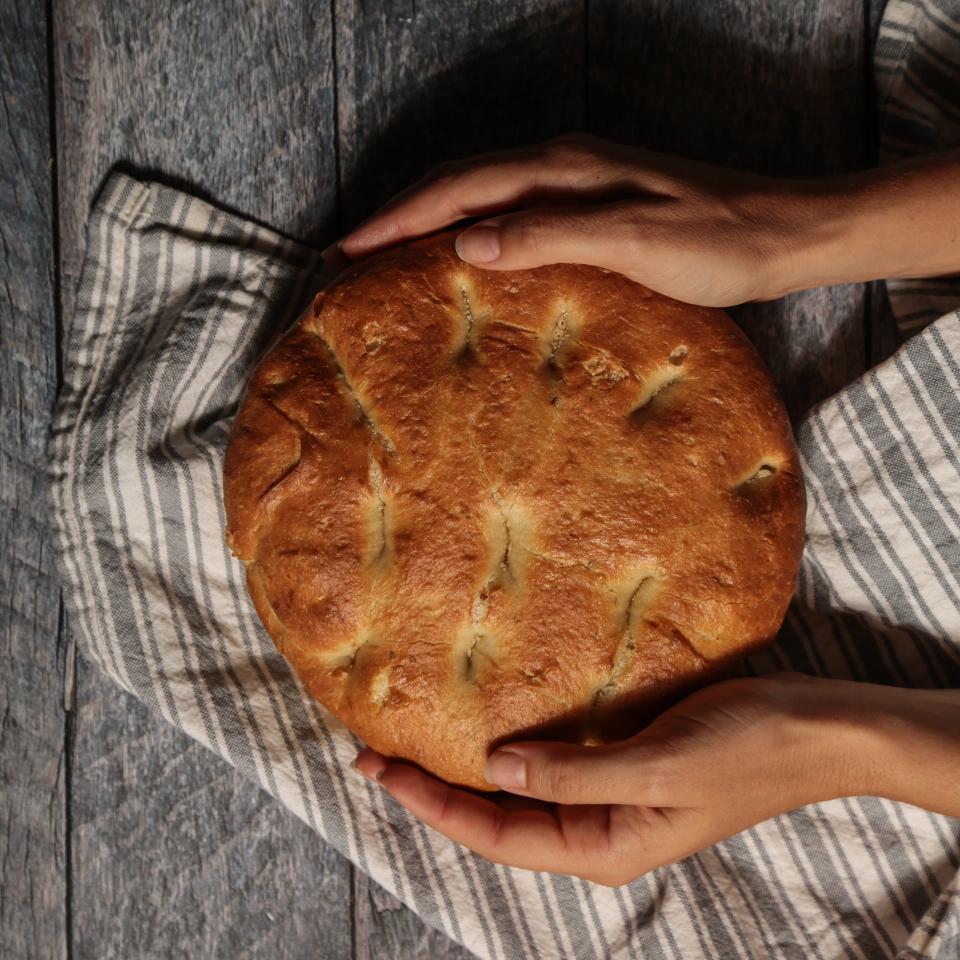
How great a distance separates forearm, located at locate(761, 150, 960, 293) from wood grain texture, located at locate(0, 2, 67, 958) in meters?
0.99

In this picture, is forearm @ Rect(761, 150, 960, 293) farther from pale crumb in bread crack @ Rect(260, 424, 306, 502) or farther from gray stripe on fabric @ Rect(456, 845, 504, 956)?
gray stripe on fabric @ Rect(456, 845, 504, 956)

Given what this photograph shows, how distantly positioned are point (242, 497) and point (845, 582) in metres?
0.77

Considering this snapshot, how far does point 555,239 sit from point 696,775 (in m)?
0.57

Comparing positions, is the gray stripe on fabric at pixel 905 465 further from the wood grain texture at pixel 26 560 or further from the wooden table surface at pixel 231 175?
the wood grain texture at pixel 26 560

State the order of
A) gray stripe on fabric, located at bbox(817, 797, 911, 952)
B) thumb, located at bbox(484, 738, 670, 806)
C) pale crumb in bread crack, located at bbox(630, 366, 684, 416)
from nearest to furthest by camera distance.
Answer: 1. thumb, located at bbox(484, 738, 670, 806)
2. pale crumb in bread crack, located at bbox(630, 366, 684, 416)
3. gray stripe on fabric, located at bbox(817, 797, 911, 952)

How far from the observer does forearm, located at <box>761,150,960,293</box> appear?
111 cm

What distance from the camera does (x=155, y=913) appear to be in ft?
4.22

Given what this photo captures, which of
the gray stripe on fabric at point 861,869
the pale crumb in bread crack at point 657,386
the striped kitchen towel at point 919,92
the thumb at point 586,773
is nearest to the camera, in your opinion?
the thumb at point 586,773

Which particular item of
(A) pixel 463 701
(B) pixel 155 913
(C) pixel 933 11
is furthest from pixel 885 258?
(B) pixel 155 913

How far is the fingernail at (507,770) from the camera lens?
935mm

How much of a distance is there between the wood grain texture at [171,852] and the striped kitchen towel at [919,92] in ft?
3.67

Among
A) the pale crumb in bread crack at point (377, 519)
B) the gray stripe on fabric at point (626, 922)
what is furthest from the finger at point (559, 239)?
the gray stripe on fabric at point (626, 922)

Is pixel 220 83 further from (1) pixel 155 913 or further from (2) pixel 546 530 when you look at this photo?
(1) pixel 155 913

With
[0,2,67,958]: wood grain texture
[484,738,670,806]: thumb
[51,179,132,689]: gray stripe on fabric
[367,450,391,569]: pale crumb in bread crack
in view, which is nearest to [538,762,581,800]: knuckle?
[484,738,670,806]: thumb
